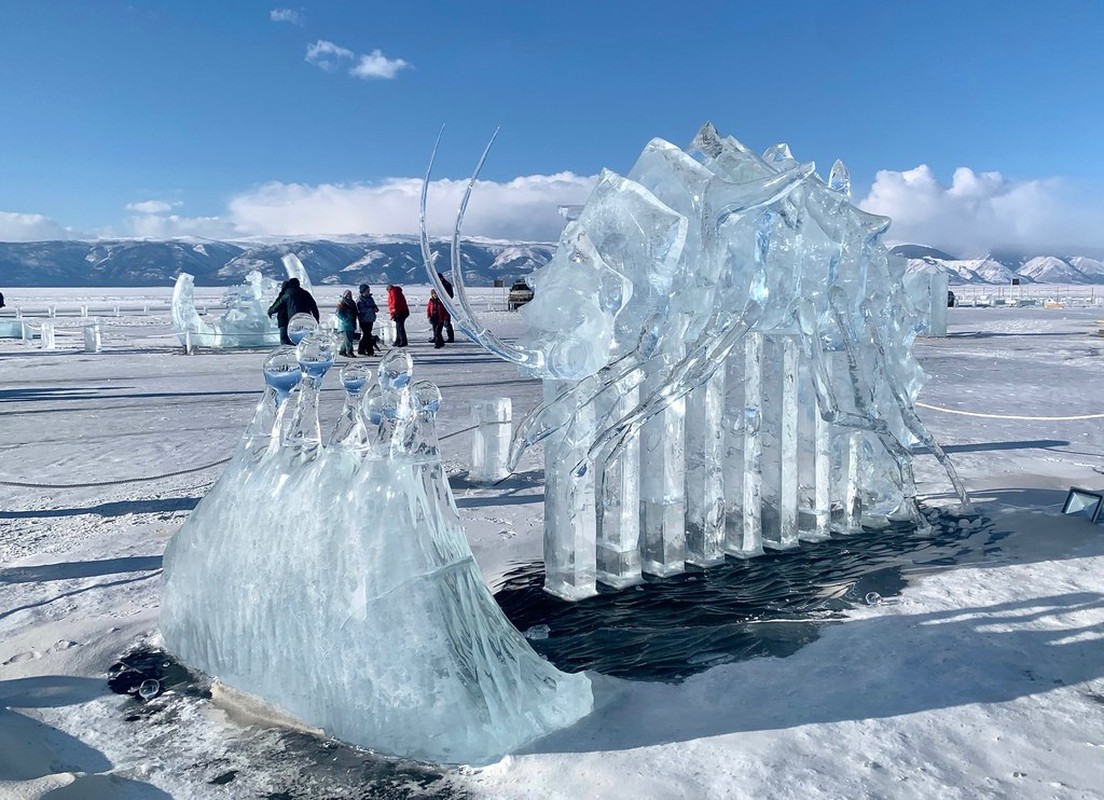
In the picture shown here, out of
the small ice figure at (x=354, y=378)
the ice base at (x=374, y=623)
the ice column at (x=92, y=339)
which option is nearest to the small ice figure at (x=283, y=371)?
the small ice figure at (x=354, y=378)

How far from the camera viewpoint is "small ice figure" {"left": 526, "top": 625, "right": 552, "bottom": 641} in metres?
3.71

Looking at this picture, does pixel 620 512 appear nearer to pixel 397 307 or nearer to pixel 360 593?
pixel 360 593

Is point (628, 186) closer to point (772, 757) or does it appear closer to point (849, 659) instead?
point (849, 659)

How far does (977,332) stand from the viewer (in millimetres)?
24500

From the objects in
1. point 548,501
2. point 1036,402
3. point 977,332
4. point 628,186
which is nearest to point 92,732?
point 548,501

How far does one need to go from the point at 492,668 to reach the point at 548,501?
1462 millimetres

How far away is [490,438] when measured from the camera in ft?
22.1

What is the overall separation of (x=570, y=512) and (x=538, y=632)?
24.5 inches

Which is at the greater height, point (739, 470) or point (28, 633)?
point (739, 470)

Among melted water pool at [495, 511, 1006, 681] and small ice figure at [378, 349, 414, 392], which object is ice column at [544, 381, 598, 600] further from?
small ice figure at [378, 349, 414, 392]

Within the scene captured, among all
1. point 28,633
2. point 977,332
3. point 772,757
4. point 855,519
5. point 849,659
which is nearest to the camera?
point 772,757

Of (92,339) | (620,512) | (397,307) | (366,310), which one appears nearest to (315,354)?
(620,512)

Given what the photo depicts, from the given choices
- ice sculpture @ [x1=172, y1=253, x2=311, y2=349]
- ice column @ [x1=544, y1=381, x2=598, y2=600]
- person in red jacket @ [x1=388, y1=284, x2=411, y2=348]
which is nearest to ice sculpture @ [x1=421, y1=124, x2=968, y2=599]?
ice column @ [x1=544, y1=381, x2=598, y2=600]

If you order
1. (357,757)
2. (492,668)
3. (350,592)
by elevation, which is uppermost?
(350,592)
